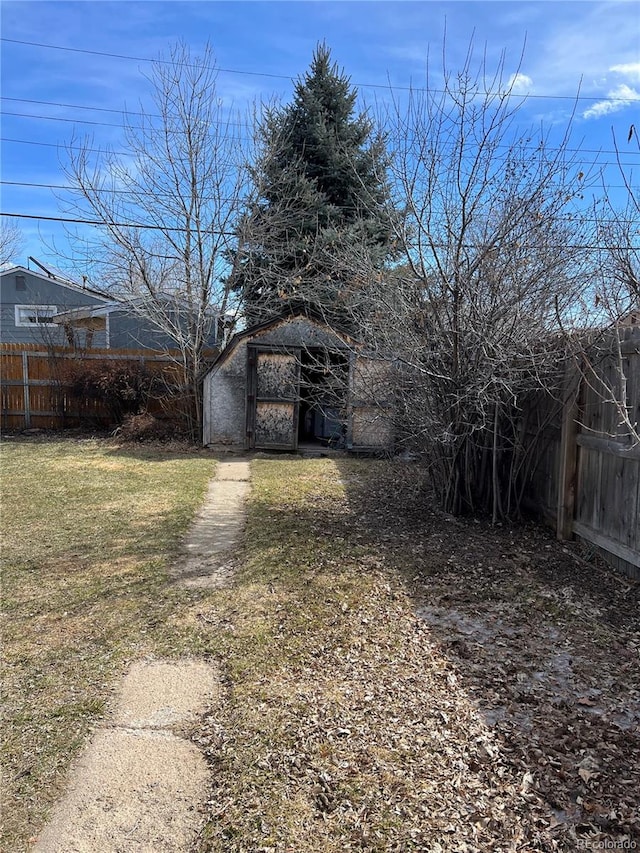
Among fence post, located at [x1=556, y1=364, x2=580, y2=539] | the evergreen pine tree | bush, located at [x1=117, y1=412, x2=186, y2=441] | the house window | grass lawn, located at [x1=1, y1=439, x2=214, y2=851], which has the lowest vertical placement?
grass lawn, located at [x1=1, y1=439, x2=214, y2=851]

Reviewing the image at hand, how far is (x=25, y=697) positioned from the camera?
2.79 m

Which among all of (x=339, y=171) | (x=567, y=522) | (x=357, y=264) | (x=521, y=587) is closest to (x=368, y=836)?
(x=521, y=587)

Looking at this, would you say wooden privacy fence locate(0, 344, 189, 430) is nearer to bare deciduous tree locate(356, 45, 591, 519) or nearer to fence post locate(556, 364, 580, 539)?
bare deciduous tree locate(356, 45, 591, 519)

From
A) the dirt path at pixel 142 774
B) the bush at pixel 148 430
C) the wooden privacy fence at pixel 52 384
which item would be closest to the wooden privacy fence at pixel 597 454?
the dirt path at pixel 142 774

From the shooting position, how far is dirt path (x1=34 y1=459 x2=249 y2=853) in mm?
1934

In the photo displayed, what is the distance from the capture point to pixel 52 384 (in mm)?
13586

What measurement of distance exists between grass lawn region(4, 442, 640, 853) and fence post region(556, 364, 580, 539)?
10.9 inches

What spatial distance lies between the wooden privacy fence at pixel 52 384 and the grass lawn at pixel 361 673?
25.6 ft

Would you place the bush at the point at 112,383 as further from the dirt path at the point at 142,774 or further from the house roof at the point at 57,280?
the dirt path at the point at 142,774

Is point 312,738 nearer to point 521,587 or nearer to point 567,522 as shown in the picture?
point 521,587

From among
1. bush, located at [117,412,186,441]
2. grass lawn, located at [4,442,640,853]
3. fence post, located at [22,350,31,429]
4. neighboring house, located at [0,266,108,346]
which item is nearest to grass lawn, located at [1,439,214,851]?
grass lawn, located at [4,442,640,853]

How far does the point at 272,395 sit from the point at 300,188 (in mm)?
6031

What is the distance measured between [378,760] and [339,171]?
15.0 m

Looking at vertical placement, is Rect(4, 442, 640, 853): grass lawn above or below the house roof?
below
